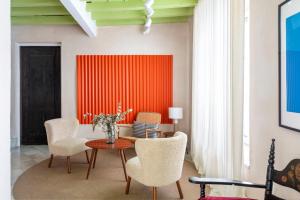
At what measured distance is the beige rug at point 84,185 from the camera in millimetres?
3436

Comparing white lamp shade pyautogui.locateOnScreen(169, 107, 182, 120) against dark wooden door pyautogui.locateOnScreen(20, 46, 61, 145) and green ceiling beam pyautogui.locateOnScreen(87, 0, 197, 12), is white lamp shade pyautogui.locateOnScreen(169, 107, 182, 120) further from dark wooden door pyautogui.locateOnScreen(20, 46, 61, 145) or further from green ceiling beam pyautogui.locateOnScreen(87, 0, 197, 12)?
dark wooden door pyautogui.locateOnScreen(20, 46, 61, 145)

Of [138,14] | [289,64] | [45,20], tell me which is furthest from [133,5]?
[289,64]

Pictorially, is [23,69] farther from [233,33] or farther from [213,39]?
[233,33]

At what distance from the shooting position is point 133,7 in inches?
190

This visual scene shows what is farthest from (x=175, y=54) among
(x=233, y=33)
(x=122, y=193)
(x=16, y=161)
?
(x=16, y=161)

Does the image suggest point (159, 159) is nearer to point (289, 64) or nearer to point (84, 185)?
point (84, 185)

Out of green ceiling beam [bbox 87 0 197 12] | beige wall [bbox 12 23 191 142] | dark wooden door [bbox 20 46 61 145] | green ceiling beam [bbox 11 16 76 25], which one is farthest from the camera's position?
dark wooden door [bbox 20 46 61 145]

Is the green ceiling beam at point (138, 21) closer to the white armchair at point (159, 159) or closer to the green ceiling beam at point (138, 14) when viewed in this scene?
the green ceiling beam at point (138, 14)

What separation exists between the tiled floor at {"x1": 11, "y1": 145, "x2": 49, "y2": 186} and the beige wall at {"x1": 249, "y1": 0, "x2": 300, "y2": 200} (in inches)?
139

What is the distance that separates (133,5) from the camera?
15.7 feet

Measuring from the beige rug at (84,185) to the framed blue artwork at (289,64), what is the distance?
1.93 m

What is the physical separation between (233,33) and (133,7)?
245 cm
